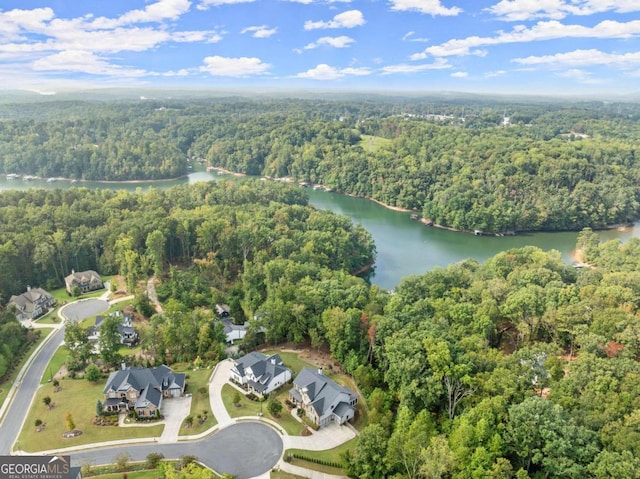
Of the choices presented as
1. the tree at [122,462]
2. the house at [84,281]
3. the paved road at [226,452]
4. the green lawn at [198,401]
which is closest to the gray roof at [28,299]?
the house at [84,281]

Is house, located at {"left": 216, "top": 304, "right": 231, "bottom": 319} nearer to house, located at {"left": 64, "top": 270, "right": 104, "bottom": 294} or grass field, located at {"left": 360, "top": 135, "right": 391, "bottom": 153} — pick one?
house, located at {"left": 64, "top": 270, "right": 104, "bottom": 294}

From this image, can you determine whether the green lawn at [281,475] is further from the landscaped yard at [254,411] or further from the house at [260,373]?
the house at [260,373]

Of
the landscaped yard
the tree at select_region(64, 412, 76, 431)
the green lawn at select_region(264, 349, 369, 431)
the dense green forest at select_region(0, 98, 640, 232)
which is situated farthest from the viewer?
the dense green forest at select_region(0, 98, 640, 232)

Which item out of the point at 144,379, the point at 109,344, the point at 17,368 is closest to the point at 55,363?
the point at 17,368

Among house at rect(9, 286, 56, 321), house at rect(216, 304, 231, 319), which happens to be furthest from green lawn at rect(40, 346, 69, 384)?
house at rect(216, 304, 231, 319)

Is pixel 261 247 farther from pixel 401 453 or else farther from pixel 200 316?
pixel 401 453

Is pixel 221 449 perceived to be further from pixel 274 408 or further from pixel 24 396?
pixel 24 396

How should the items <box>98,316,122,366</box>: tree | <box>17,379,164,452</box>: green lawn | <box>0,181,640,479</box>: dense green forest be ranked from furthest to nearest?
1. <box>98,316,122,366</box>: tree
2. <box>17,379,164,452</box>: green lawn
3. <box>0,181,640,479</box>: dense green forest
